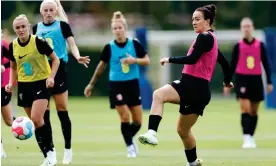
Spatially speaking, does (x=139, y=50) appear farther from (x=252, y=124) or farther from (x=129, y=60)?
(x=252, y=124)

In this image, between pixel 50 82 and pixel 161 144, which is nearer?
pixel 50 82

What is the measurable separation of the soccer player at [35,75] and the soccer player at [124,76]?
2.68m

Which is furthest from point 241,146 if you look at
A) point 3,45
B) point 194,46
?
point 194,46

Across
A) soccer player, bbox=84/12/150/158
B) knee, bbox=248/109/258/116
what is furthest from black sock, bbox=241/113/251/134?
soccer player, bbox=84/12/150/158

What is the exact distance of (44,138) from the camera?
1273 cm

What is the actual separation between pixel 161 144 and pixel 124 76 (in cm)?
279

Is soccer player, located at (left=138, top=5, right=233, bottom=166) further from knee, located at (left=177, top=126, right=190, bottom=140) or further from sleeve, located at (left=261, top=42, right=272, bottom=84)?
sleeve, located at (left=261, top=42, right=272, bottom=84)

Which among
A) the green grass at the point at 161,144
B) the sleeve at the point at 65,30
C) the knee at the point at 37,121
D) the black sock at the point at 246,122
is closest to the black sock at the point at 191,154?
the green grass at the point at 161,144

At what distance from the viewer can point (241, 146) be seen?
680 inches

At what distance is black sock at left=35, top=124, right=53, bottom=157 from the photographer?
1265 cm

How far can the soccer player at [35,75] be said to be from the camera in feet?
41.3

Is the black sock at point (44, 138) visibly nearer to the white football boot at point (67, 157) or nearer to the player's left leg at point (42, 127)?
the player's left leg at point (42, 127)

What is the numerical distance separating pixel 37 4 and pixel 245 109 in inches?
1000

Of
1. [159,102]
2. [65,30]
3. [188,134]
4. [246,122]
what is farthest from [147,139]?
[246,122]
